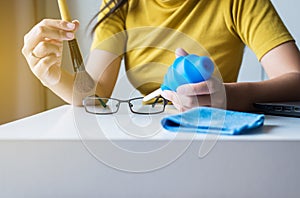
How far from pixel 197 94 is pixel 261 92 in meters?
0.18

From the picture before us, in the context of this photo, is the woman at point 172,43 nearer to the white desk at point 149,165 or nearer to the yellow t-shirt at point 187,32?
the yellow t-shirt at point 187,32

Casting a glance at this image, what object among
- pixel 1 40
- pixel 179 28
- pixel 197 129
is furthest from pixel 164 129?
pixel 1 40

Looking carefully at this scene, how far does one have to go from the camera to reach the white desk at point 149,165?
1.17 ft

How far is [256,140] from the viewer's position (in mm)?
355

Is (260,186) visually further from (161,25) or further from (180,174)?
(161,25)

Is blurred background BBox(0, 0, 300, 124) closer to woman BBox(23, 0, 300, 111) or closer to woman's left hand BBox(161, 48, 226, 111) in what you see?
woman BBox(23, 0, 300, 111)

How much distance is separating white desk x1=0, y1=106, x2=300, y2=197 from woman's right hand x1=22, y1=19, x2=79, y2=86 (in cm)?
22

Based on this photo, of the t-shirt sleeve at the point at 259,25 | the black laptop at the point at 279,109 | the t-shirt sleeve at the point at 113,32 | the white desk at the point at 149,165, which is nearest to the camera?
the white desk at the point at 149,165

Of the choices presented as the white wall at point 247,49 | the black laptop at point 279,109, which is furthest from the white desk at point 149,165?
the white wall at point 247,49

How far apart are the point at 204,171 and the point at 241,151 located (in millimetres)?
37

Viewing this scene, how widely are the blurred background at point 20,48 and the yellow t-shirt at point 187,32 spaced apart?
39cm

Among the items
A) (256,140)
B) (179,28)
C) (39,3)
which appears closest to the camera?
(256,140)

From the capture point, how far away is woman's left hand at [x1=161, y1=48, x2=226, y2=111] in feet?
1.50

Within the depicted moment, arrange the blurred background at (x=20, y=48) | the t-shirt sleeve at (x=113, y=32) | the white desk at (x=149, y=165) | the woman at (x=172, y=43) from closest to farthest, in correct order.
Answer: the white desk at (x=149, y=165), the woman at (x=172, y=43), the t-shirt sleeve at (x=113, y=32), the blurred background at (x=20, y=48)
